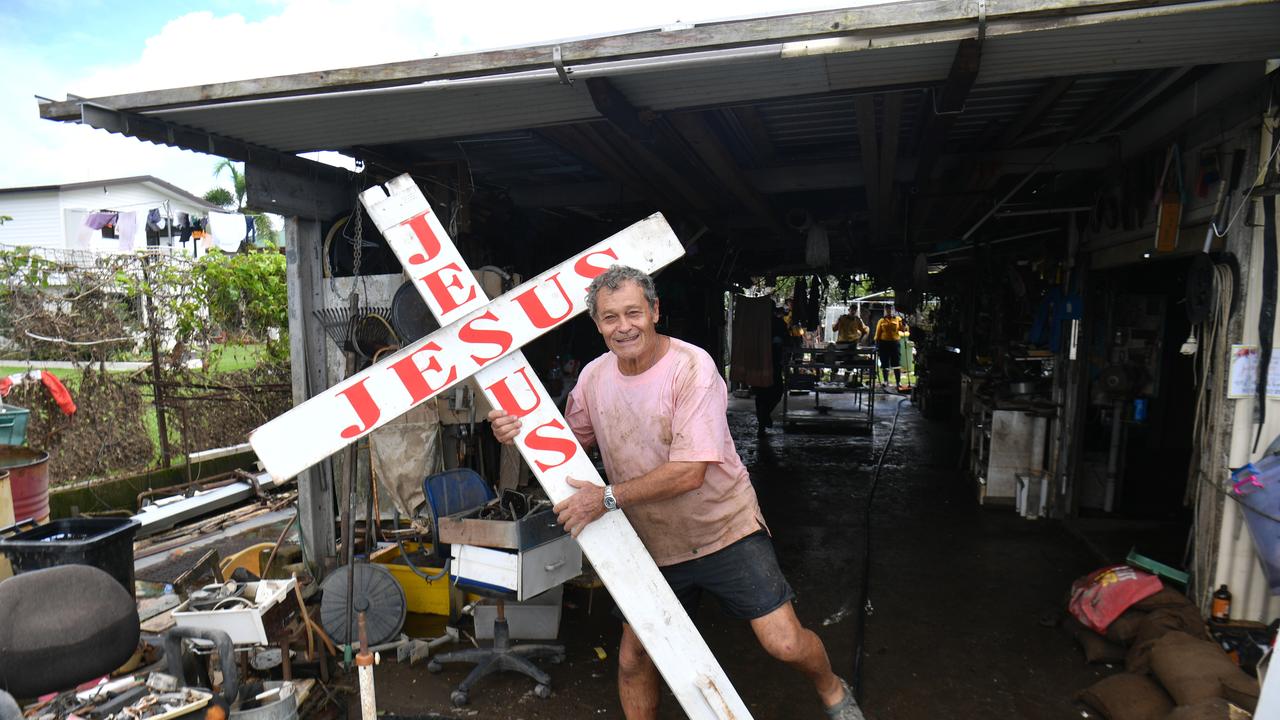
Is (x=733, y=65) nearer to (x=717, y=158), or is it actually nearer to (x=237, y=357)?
(x=717, y=158)

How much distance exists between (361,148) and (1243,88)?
4.96 m

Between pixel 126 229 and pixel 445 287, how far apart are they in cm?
1119

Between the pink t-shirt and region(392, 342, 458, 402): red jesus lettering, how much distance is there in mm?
626

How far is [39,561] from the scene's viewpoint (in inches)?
136

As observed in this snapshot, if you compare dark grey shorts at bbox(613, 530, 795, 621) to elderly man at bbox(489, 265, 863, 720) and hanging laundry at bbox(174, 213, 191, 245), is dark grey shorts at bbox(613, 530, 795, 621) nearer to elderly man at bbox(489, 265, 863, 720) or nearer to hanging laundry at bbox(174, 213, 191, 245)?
elderly man at bbox(489, 265, 863, 720)

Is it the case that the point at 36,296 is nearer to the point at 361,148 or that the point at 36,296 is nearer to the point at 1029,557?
the point at 361,148

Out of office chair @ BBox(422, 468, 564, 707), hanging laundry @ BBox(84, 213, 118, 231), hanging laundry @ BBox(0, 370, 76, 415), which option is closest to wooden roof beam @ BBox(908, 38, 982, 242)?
office chair @ BBox(422, 468, 564, 707)

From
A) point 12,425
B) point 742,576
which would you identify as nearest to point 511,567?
point 742,576

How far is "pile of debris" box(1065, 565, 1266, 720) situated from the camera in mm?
2875

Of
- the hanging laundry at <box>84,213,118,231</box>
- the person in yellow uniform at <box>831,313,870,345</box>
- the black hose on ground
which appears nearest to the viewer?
the black hose on ground

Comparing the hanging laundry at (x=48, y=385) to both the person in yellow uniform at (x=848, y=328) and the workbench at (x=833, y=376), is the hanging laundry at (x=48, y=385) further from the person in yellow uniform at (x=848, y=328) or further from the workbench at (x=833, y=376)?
the person in yellow uniform at (x=848, y=328)

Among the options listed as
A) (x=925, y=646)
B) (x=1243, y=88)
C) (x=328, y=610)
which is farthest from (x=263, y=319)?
(x=1243, y=88)

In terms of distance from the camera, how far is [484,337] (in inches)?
91.5

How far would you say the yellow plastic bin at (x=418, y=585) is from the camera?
4555 millimetres
